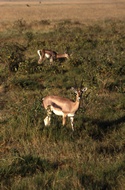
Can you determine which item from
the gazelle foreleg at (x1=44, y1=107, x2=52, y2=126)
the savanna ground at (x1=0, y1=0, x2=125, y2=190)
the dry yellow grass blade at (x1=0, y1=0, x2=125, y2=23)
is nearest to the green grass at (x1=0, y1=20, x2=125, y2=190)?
the savanna ground at (x1=0, y1=0, x2=125, y2=190)

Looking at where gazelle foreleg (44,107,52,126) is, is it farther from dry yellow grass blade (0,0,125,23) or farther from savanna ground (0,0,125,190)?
dry yellow grass blade (0,0,125,23)

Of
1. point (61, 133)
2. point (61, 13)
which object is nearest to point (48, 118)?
point (61, 133)

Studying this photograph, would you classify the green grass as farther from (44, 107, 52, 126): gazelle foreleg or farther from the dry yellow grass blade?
the dry yellow grass blade

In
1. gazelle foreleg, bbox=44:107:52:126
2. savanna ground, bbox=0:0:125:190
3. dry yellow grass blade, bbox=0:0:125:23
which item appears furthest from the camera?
dry yellow grass blade, bbox=0:0:125:23

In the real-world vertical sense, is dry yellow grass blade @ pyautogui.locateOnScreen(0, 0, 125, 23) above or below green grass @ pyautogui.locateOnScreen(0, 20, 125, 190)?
above

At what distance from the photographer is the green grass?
4914 mm

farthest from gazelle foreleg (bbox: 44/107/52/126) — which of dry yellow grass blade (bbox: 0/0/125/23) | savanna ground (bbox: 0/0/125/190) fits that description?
dry yellow grass blade (bbox: 0/0/125/23)

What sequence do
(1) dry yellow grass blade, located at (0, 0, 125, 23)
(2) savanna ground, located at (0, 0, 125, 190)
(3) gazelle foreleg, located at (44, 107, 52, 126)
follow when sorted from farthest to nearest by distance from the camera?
(1) dry yellow grass blade, located at (0, 0, 125, 23) → (3) gazelle foreleg, located at (44, 107, 52, 126) → (2) savanna ground, located at (0, 0, 125, 190)

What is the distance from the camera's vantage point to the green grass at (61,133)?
16.1 ft

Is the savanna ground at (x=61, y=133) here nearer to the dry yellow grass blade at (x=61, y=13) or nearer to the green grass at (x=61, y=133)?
the green grass at (x=61, y=133)

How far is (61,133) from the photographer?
21.8ft

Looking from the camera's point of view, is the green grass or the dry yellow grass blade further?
the dry yellow grass blade

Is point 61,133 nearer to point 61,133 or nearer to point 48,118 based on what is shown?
point 61,133

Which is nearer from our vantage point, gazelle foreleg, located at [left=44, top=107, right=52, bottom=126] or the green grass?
the green grass
